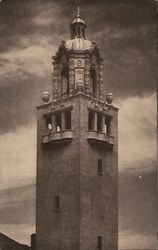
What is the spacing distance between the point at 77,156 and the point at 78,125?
4.06 feet

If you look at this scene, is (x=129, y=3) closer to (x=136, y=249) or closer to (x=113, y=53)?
(x=113, y=53)

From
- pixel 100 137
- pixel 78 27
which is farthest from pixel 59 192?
pixel 78 27

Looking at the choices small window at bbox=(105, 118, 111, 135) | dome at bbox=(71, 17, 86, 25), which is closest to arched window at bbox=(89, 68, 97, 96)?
small window at bbox=(105, 118, 111, 135)

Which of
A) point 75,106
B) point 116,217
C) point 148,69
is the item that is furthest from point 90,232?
Result: point 148,69

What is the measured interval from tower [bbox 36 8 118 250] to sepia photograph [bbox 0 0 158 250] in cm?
4

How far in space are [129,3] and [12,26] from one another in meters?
4.36

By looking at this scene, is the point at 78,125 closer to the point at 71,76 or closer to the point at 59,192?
the point at 71,76

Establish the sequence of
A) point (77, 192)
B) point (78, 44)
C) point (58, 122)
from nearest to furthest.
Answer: point (77, 192)
point (78, 44)
point (58, 122)

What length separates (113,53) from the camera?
67.5ft

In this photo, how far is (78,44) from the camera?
22156mm

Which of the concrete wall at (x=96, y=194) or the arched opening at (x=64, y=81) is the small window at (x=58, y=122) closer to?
the arched opening at (x=64, y=81)

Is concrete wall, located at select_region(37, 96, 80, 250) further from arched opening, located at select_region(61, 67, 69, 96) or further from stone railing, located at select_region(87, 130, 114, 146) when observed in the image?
arched opening, located at select_region(61, 67, 69, 96)

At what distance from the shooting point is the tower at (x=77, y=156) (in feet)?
68.1

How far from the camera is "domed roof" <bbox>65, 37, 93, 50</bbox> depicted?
71.6 ft
